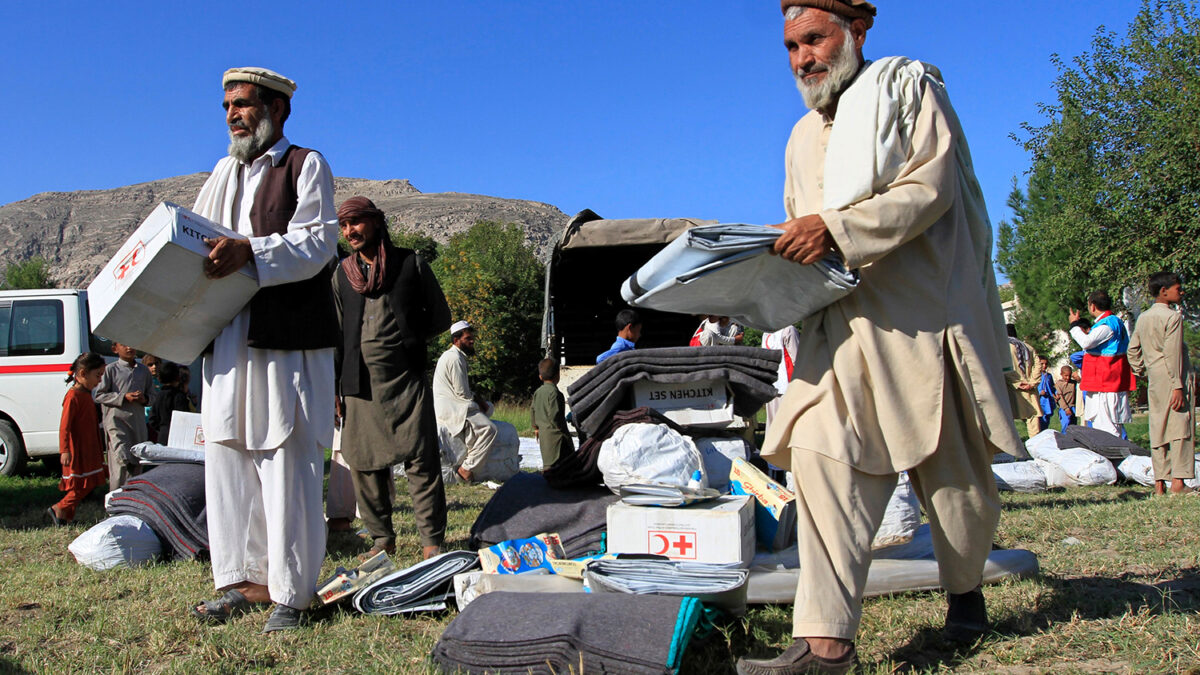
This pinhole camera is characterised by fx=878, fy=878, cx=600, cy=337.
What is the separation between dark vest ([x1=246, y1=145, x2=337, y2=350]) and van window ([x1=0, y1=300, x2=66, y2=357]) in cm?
791

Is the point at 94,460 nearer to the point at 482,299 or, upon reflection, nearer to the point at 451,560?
the point at 451,560

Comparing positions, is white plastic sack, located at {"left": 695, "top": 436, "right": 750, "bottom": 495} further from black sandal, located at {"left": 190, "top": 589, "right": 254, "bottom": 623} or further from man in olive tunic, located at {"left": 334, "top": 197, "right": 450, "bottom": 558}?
black sandal, located at {"left": 190, "top": 589, "right": 254, "bottom": 623}

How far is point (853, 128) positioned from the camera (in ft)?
8.09

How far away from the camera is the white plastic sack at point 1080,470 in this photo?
747 centimetres

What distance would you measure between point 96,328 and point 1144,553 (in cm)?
453

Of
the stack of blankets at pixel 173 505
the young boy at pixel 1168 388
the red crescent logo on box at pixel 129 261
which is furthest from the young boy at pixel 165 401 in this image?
the young boy at pixel 1168 388

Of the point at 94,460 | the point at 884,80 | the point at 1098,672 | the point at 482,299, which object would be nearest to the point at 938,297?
the point at 884,80

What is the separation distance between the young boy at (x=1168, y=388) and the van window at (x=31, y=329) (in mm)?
10764

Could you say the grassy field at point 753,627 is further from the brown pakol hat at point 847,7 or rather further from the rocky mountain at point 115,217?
the rocky mountain at point 115,217

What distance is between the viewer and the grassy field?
8.19ft

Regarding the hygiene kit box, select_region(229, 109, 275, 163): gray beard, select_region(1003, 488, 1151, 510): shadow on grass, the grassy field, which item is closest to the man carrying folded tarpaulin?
the grassy field

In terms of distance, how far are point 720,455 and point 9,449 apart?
875cm

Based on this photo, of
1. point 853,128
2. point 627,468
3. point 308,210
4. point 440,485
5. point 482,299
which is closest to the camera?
point 853,128

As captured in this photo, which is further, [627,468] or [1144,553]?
[1144,553]
